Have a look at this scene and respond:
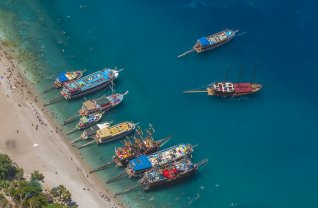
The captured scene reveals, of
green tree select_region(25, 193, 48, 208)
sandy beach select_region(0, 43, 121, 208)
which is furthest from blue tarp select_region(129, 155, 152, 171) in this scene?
green tree select_region(25, 193, 48, 208)

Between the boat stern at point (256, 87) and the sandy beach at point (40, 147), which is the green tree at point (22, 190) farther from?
the boat stern at point (256, 87)

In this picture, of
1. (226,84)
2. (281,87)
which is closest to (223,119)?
(226,84)

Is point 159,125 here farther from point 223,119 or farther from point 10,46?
point 10,46

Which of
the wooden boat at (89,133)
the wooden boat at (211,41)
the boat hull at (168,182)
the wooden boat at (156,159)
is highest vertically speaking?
the wooden boat at (211,41)

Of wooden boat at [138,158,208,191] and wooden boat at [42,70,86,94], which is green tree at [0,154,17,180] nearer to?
wooden boat at [42,70,86,94]

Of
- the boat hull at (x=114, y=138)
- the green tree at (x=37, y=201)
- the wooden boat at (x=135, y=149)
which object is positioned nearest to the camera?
the green tree at (x=37, y=201)

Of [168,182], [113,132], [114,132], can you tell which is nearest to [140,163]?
[168,182]

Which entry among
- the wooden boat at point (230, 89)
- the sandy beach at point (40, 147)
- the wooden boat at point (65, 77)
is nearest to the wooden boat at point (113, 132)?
the sandy beach at point (40, 147)
